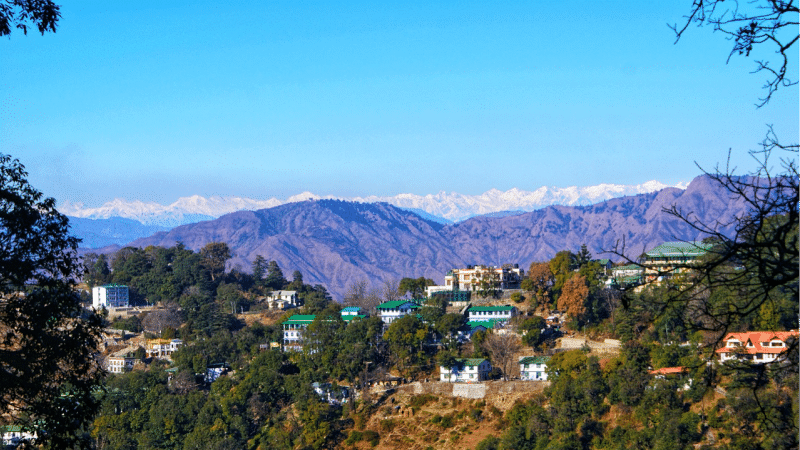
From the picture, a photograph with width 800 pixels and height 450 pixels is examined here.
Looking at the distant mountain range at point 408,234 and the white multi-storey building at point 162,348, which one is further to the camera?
the distant mountain range at point 408,234

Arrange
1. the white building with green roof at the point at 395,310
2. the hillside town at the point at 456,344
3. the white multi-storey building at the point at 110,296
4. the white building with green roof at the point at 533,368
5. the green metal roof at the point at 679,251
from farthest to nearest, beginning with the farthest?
the white multi-storey building at the point at 110,296 → the white building with green roof at the point at 395,310 → the white building with green roof at the point at 533,368 → the hillside town at the point at 456,344 → the green metal roof at the point at 679,251

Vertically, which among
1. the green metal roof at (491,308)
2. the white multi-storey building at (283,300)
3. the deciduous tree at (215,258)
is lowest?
the green metal roof at (491,308)

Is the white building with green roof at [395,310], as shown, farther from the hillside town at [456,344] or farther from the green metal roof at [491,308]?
the green metal roof at [491,308]

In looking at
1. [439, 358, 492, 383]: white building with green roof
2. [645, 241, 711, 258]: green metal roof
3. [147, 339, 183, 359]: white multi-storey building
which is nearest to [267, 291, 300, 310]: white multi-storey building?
[147, 339, 183, 359]: white multi-storey building

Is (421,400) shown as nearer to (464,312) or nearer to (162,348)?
(464,312)

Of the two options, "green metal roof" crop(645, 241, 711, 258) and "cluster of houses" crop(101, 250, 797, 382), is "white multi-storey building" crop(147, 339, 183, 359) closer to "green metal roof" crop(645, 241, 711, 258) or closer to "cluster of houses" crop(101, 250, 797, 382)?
"cluster of houses" crop(101, 250, 797, 382)

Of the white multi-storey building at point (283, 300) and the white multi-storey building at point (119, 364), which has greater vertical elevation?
the white multi-storey building at point (283, 300)

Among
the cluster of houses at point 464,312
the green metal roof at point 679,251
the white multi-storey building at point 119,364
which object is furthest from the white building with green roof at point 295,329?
the green metal roof at point 679,251

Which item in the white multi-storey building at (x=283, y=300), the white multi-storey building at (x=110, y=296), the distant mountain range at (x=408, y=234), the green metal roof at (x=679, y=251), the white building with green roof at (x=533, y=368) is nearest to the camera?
the green metal roof at (x=679, y=251)
